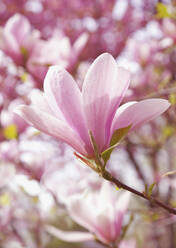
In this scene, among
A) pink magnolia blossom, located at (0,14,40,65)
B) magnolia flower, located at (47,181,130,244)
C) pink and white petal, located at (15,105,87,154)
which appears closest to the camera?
pink and white petal, located at (15,105,87,154)

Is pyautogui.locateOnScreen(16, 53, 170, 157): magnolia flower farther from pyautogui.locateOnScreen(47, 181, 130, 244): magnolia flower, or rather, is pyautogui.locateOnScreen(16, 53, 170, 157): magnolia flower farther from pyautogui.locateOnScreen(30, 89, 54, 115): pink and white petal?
pyautogui.locateOnScreen(47, 181, 130, 244): magnolia flower

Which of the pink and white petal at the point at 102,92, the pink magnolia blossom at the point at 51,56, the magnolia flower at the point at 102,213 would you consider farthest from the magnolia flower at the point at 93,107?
→ the pink magnolia blossom at the point at 51,56

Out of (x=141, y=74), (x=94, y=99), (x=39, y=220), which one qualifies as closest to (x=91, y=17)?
(x=141, y=74)

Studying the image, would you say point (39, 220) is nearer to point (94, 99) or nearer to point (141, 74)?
point (141, 74)

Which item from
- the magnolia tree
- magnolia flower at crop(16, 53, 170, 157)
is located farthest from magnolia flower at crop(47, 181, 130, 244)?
magnolia flower at crop(16, 53, 170, 157)

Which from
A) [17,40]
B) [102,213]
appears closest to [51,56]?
[17,40]

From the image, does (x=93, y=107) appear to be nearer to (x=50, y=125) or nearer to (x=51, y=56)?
(x=50, y=125)
